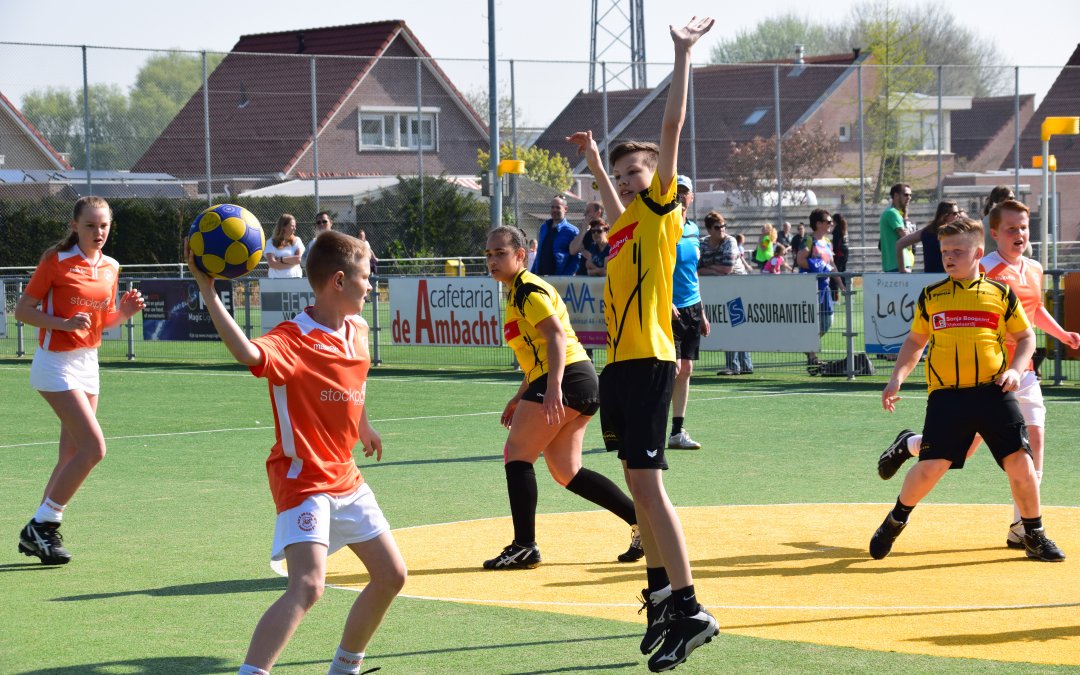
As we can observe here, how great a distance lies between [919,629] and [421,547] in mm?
3011

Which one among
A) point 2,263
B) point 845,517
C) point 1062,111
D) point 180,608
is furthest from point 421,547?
point 1062,111

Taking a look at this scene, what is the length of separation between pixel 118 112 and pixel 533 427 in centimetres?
2678

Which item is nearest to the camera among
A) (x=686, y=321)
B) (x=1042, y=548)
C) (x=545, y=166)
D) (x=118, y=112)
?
(x=1042, y=548)

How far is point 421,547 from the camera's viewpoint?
26.2 ft

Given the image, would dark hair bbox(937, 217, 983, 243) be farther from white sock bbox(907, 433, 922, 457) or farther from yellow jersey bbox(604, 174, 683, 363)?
yellow jersey bbox(604, 174, 683, 363)

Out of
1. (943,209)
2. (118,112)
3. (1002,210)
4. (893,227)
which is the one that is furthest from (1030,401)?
(118,112)

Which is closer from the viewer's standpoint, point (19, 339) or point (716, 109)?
point (19, 339)

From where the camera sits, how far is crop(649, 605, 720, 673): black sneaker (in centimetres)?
525

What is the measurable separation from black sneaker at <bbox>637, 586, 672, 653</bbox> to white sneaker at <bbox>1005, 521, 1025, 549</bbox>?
104 inches

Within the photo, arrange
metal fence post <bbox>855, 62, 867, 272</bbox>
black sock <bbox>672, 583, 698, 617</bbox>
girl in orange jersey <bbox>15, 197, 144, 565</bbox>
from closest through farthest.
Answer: black sock <bbox>672, 583, 698, 617</bbox>, girl in orange jersey <bbox>15, 197, 144, 565</bbox>, metal fence post <bbox>855, 62, 867, 272</bbox>

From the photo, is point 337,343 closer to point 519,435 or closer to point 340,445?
point 340,445

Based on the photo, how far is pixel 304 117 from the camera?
116ft

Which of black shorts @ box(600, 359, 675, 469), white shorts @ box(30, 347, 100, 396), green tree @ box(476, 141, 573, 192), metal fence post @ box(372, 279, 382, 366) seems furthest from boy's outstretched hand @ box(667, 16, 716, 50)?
green tree @ box(476, 141, 573, 192)

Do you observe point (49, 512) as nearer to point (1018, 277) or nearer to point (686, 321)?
point (1018, 277)
